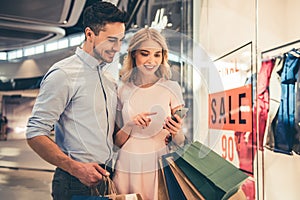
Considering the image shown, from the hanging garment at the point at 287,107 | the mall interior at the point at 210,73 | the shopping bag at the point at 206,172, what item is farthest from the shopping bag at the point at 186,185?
the hanging garment at the point at 287,107

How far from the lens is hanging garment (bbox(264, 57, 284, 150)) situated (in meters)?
1.42

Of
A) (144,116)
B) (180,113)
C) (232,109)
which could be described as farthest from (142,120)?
(232,109)

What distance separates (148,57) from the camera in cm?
118

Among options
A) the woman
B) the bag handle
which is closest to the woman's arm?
the woman

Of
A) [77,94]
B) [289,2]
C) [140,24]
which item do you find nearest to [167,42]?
[140,24]

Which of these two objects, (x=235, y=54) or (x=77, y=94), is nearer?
(x=77, y=94)

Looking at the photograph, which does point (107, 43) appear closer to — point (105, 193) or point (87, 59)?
point (87, 59)

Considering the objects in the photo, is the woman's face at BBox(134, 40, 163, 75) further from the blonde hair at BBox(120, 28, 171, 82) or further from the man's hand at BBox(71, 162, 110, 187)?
the man's hand at BBox(71, 162, 110, 187)

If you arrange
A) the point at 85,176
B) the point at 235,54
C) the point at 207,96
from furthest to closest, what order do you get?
the point at 235,54
the point at 207,96
the point at 85,176

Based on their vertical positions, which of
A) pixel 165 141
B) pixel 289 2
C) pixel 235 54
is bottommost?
pixel 165 141

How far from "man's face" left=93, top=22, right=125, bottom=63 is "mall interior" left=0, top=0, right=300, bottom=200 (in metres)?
0.03

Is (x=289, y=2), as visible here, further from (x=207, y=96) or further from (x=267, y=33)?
(x=207, y=96)

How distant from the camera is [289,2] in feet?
4.67

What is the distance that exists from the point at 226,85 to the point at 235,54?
0.16 metres
